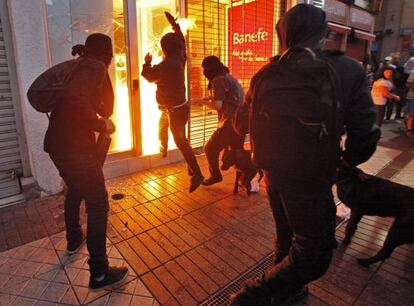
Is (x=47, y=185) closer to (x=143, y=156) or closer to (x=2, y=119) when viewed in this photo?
(x=2, y=119)

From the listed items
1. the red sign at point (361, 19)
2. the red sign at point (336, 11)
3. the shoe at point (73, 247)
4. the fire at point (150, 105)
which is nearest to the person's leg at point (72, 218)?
the shoe at point (73, 247)

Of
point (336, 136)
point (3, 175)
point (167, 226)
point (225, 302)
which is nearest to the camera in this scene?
point (336, 136)

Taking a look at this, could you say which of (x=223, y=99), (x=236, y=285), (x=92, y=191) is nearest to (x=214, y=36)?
(x=223, y=99)

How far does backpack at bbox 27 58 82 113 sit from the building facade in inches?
861

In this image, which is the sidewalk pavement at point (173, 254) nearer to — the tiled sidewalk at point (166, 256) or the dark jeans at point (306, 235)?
the tiled sidewalk at point (166, 256)

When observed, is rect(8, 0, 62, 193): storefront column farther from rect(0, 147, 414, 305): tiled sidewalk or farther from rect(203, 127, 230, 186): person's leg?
rect(203, 127, 230, 186): person's leg

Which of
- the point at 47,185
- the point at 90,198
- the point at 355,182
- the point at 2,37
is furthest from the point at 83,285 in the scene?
the point at 2,37

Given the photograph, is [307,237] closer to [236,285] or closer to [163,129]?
[236,285]

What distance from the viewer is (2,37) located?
3863 mm

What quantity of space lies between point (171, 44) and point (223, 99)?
105 centimetres

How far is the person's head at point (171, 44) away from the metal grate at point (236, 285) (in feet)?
9.68

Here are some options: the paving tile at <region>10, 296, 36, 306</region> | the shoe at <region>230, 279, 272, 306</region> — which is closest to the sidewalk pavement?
the paving tile at <region>10, 296, 36, 306</region>

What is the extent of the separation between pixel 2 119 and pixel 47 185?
1.09m

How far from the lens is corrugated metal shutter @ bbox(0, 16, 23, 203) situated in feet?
13.0
